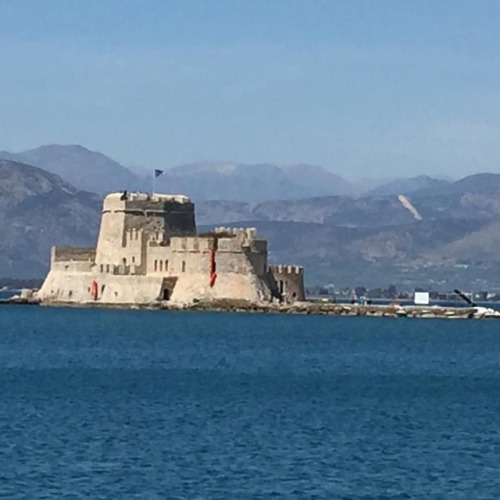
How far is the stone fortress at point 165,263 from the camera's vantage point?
80938 millimetres

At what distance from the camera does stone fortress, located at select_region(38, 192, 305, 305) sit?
80.9 metres

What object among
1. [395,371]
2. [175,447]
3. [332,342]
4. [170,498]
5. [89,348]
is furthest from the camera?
[332,342]

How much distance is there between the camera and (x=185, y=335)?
226 feet

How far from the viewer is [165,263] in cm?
8250

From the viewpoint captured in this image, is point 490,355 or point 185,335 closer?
point 490,355

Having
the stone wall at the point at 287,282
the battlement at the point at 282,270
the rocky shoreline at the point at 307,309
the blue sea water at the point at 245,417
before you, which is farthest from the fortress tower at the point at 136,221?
the blue sea water at the point at 245,417

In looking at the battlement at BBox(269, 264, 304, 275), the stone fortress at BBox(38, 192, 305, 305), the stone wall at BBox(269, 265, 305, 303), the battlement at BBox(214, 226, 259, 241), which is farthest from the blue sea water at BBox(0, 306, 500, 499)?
the battlement at BBox(269, 264, 304, 275)

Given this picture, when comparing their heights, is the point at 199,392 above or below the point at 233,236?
below

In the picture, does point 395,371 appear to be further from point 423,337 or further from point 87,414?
point 423,337

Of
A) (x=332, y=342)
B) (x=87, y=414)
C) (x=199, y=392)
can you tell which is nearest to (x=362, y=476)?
(x=87, y=414)

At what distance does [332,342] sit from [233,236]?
1664 cm

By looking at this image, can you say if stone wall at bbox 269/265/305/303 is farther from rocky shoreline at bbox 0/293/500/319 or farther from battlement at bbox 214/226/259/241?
battlement at bbox 214/226/259/241

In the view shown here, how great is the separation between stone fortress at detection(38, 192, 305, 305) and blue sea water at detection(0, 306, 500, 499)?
13.0m

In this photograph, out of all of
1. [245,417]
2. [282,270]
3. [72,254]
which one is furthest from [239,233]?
[245,417]
